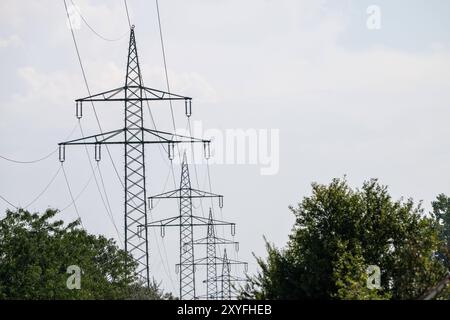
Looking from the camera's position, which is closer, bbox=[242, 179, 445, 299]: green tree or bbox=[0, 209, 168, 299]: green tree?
bbox=[242, 179, 445, 299]: green tree

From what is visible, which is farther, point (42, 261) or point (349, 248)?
point (42, 261)

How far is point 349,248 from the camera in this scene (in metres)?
56.5

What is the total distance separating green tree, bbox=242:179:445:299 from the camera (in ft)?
179

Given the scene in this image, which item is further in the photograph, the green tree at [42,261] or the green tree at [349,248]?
the green tree at [42,261]

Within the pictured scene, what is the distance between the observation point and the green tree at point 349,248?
54.7 m

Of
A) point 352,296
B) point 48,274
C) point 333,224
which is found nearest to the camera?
point 352,296
